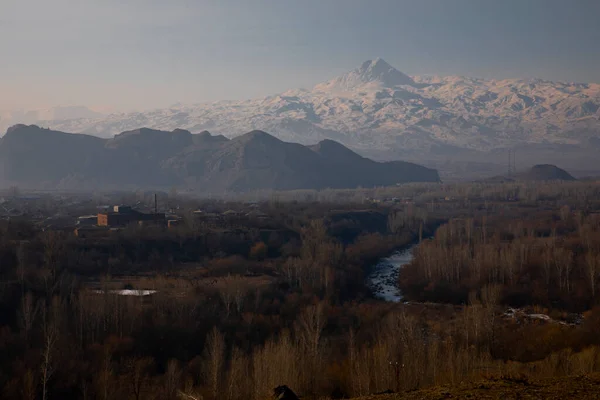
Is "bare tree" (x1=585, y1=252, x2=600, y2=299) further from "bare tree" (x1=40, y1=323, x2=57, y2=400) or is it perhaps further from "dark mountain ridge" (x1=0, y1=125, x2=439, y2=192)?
"dark mountain ridge" (x1=0, y1=125, x2=439, y2=192)

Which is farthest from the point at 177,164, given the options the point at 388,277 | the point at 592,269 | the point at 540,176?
the point at 592,269

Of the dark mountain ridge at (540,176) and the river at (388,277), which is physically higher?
the dark mountain ridge at (540,176)

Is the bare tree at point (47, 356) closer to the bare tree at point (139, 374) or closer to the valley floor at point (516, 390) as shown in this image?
the bare tree at point (139, 374)

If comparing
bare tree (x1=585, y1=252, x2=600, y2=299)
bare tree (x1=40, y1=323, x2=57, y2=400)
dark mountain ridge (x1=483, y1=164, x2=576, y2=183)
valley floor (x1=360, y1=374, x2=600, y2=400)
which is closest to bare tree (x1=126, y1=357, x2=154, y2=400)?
bare tree (x1=40, y1=323, x2=57, y2=400)

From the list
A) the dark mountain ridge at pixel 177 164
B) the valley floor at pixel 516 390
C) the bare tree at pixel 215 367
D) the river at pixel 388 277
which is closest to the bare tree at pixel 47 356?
the bare tree at pixel 215 367

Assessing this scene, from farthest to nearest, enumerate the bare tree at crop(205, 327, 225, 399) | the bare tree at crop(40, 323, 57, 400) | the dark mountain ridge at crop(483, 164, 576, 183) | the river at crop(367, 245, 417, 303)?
1. the dark mountain ridge at crop(483, 164, 576, 183)
2. the river at crop(367, 245, 417, 303)
3. the bare tree at crop(205, 327, 225, 399)
4. the bare tree at crop(40, 323, 57, 400)

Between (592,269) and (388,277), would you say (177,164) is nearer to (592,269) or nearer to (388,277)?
(388,277)

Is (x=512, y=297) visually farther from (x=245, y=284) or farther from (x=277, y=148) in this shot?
(x=277, y=148)
